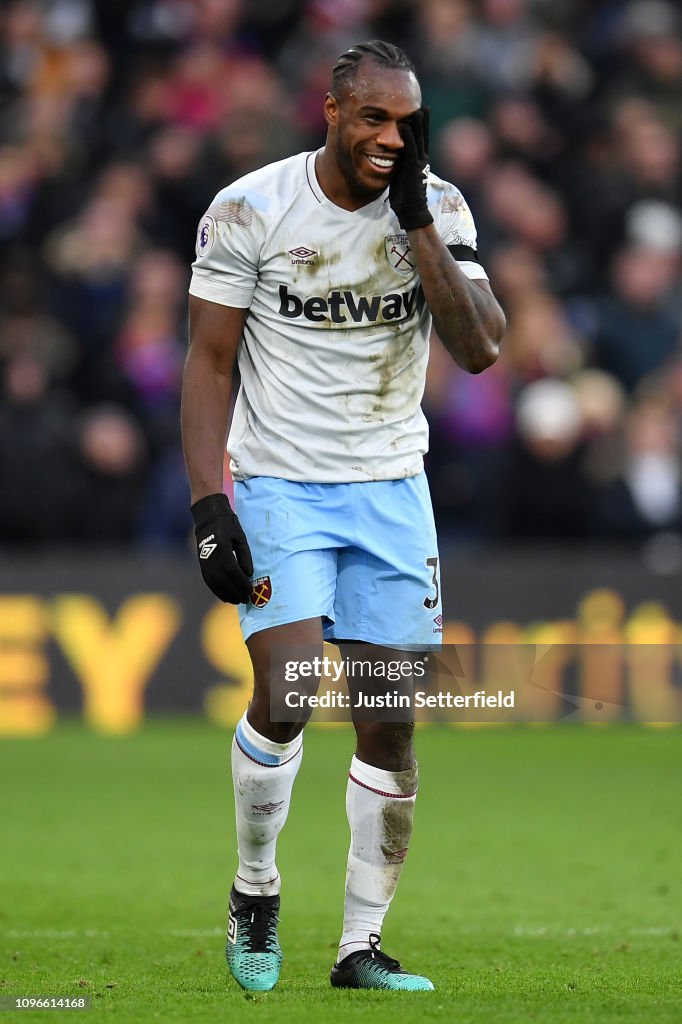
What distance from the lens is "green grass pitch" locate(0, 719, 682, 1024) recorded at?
16.1ft

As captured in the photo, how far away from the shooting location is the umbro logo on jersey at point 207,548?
4973mm

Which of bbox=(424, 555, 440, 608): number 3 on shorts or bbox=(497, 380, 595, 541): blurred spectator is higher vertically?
bbox=(424, 555, 440, 608): number 3 on shorts

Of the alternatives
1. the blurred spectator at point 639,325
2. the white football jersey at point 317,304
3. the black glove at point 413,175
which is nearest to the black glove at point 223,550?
the white football jersey at point 317,304

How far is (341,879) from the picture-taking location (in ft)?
24.2

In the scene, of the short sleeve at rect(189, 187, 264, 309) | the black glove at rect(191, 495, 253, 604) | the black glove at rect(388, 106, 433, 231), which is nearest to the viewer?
the black glove at rect(388, 106, 433, 231)

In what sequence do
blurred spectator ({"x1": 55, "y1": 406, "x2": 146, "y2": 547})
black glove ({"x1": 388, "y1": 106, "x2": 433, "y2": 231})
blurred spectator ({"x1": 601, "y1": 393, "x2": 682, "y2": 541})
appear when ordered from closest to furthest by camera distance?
black glove ({"x1": 388, "y1": 106, "x2": 433, "y2": 231})
blurred spectator ({"x1": 55, "y1": 406, "x2": 146, "y2": 547})
blurred spectator ({"x1": 601, "y1": 393, "x2": 682, "y2": 541})

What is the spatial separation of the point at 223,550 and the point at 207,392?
0.44 metres

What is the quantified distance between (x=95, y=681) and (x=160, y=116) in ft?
15.7

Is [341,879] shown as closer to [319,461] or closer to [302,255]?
[319,461]

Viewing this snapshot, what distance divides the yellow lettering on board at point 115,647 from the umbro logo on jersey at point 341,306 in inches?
303

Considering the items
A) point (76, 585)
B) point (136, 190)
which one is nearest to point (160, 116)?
point (136, 190)

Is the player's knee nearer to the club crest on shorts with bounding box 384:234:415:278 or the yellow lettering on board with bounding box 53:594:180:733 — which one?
the club crest on shorts with bounding box 384:234:415:278

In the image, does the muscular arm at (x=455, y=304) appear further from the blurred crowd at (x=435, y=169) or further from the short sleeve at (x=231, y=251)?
the blurred crowd at (x=435, y=169)

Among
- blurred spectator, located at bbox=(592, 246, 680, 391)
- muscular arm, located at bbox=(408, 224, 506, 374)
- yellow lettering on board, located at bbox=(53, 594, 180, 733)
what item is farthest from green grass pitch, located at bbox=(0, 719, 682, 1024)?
blurred spectator, located at bbox=(592, 246, 680, 391)
